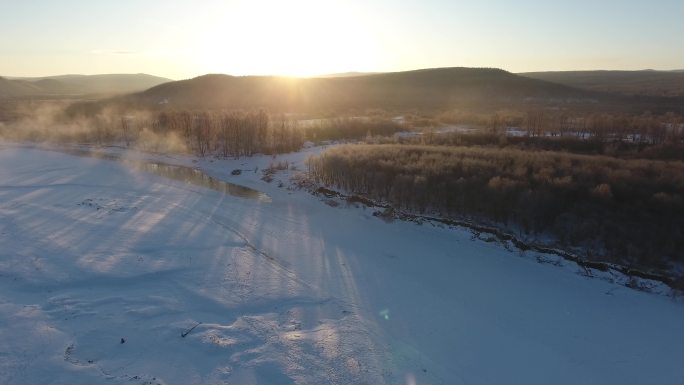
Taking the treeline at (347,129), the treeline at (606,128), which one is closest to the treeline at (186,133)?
the treeline at (347,129)

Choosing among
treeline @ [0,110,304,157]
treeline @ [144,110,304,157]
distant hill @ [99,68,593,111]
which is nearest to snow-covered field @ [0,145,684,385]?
treeline @ [144,110,304,157]

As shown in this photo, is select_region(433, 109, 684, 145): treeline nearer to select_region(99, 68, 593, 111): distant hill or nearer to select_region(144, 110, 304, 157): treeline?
select_region(144, 110, 304, 157): treeline

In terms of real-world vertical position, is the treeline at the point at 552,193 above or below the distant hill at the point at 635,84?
below

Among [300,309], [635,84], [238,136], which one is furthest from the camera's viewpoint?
[635,84]

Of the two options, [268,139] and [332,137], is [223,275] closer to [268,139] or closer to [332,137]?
[268,139]

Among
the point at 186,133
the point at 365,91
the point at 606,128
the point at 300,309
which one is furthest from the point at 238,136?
the point at 365,91

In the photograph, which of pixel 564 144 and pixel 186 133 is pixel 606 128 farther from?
pixel 186 133

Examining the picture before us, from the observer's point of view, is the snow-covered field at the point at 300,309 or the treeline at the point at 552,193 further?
the treeline at the point at 552,193

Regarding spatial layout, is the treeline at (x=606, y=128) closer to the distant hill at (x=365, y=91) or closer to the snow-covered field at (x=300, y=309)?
the snow-covered field at (x=300, y=309)
